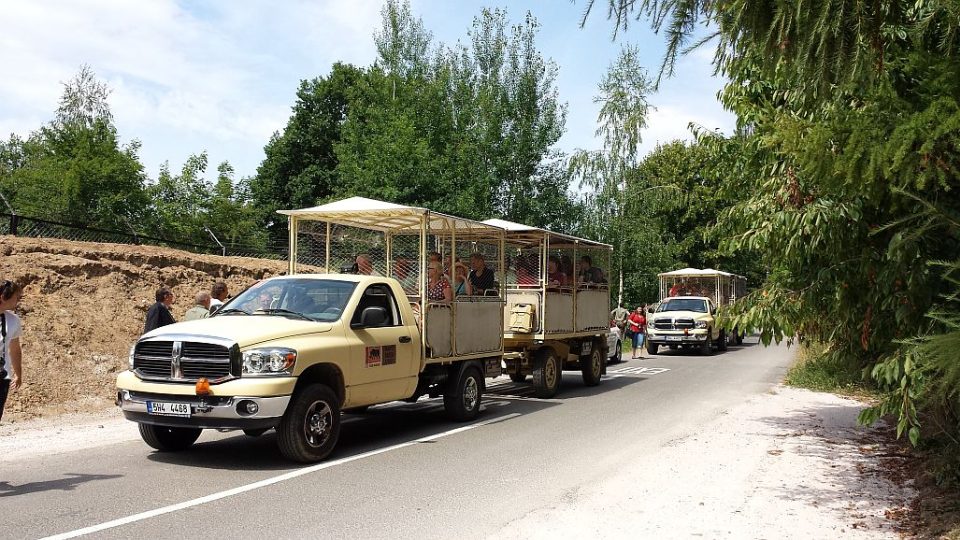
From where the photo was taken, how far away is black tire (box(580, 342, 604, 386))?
56.3 feet

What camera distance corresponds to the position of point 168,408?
7.97m

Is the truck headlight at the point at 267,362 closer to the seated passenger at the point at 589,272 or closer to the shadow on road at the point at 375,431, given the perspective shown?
the shadow on road at the point at 375,431

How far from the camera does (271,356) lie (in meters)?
8.09

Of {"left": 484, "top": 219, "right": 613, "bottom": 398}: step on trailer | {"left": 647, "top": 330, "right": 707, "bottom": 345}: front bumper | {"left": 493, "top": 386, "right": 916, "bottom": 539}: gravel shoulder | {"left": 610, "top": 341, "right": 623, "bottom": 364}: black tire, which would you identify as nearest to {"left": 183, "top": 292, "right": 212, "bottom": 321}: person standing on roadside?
{"left": 484, "top": 219, "right": 613, "bottom": 398}: step on trailer

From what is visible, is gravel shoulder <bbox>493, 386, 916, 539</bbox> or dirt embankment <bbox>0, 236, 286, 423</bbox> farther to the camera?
dirt embankment <bbox>0, 236, 286, 423</bbox>

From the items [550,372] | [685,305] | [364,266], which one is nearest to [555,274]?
[550,372]

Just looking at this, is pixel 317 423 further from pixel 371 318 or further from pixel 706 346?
pixel 706 346

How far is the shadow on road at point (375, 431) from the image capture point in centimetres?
855

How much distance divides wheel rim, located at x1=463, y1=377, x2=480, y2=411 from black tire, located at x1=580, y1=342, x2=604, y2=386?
17.8 ft

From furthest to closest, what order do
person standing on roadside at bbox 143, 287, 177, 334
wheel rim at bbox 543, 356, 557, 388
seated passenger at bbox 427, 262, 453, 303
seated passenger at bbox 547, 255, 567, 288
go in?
1. seated passenger at bbox 547, 255, 567, 288
2. wheel rim at bbox 543, 356, 557, 388
3. seated passenger at bbox 427, 262, 453, 303
4. person standing on roadside at bbox 143, 287, 177, 334

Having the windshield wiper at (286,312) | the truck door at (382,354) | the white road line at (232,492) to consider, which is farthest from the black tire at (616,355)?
the windshield wiper at (286,312)

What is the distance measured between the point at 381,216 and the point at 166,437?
456 cm

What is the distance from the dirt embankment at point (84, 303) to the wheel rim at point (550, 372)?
7370 mm

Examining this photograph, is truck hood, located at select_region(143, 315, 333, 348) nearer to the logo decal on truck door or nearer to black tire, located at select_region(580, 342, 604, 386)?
the logo decal on truck door
